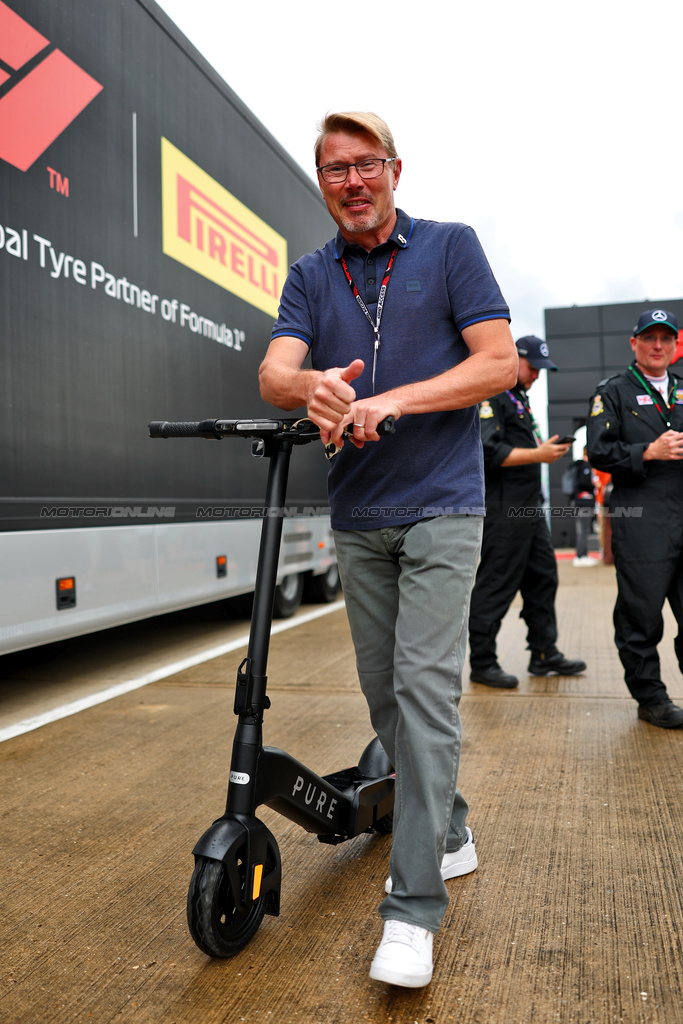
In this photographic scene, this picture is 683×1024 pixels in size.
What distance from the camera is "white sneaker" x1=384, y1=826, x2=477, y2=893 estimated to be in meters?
2.43

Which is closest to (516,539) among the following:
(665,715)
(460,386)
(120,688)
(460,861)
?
(665,715)

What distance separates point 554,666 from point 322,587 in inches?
165

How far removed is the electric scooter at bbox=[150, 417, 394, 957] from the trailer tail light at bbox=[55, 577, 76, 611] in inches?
96.9

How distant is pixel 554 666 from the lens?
5.21m

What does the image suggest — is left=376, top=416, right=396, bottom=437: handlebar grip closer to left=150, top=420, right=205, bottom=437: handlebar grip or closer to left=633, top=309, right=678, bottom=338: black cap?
left=150, top=420, right=205, bottom=437: handlebar grip

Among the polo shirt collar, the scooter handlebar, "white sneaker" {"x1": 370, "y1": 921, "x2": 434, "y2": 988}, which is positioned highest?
the polo shirt collar

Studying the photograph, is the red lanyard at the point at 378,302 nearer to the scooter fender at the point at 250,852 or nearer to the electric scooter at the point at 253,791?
the electric scooter at the point at 253,791

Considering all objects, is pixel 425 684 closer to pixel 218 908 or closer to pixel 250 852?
pixel 250 852

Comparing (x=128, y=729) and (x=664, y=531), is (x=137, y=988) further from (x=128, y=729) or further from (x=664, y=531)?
(x=664, y=531)

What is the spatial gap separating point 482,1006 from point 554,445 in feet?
11.5

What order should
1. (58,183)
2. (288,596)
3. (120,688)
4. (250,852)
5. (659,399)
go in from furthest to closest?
(288,596) → (120,688) → (58,183) → (659,399) → (250,852)

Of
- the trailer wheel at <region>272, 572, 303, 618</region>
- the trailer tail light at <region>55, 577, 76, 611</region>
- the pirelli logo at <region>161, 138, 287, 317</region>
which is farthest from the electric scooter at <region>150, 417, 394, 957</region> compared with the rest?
the trailer wheel at <region>272, 572, 303, 618</region>

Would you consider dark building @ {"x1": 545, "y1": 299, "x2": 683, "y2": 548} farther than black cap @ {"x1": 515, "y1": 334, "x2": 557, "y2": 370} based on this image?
Yes

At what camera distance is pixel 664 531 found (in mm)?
4008
